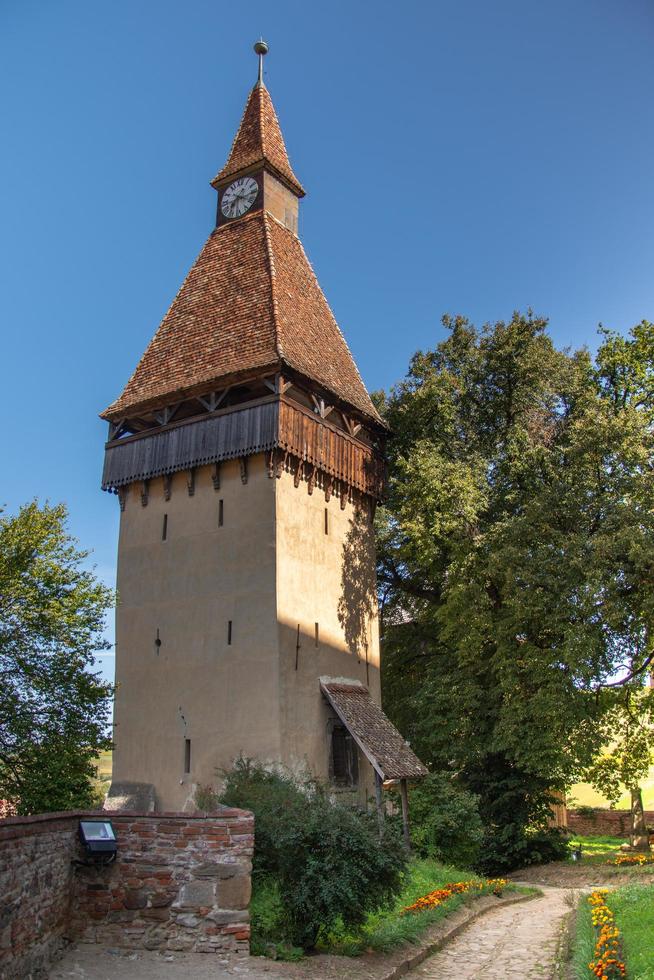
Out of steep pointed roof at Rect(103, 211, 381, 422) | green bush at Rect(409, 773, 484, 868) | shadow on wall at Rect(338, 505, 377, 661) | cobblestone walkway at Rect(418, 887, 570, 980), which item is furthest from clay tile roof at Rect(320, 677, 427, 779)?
steep pointed roof at Rect(103, 211, 381, 422)

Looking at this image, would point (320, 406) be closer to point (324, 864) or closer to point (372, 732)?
point (372, 732)

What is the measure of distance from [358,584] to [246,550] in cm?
415

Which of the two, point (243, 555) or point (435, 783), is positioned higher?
point (243, 555)

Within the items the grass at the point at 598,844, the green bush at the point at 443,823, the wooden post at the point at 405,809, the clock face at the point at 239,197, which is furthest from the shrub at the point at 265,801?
the clock face at the point at 239,197

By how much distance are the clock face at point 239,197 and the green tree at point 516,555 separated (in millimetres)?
7021

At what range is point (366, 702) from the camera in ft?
66.4

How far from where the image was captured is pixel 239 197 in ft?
83.5

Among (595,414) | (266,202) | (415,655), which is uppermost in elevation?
(266,202)

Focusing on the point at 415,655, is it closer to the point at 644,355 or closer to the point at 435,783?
the point at 435,783

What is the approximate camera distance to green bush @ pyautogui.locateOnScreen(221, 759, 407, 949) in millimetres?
9953

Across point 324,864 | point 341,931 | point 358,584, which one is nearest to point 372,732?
point 358,584

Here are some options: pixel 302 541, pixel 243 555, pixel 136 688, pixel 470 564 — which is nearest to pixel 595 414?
pixel 470 564

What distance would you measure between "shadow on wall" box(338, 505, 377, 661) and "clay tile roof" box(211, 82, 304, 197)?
36.0 ft

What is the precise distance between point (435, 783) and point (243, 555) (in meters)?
6.89
